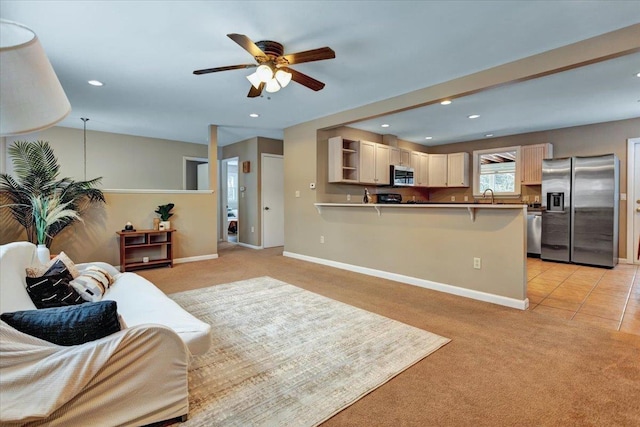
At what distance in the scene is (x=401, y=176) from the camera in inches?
247

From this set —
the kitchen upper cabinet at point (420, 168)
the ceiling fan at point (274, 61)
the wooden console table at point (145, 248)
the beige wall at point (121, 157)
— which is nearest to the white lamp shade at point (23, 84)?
the ceiling fan at point (274, 61)

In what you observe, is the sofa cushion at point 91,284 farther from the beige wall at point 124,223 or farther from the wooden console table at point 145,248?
the beige wall at point 124,223

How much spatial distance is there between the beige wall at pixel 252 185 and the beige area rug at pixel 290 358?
3570 millimetres

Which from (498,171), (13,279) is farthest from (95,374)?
(498,171)

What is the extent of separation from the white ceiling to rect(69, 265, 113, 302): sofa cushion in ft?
6.29

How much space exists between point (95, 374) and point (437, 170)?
7.22 metres

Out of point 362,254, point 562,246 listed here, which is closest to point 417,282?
point 362,254

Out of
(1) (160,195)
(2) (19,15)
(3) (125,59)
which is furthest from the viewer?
(1) (160,195)

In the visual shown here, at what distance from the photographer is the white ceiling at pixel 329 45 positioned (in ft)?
7.35

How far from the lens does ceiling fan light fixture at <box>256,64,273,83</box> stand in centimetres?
261

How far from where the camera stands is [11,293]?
62.2 inches

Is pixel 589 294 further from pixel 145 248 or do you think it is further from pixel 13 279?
pixel 145 248

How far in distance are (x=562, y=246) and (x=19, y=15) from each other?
725 centimetres

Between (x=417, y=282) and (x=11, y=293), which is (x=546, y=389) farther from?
Answer: (x=11, y=293)
